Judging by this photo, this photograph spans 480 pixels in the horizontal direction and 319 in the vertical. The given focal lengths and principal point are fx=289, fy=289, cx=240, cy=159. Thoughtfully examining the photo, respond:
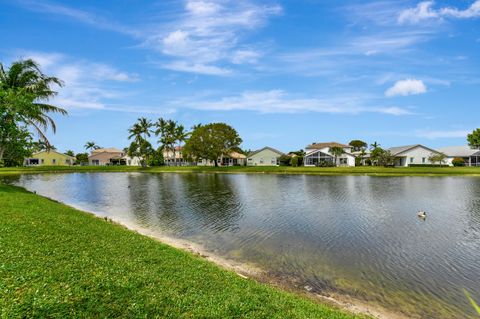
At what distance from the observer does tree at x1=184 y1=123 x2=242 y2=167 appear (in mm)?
82188

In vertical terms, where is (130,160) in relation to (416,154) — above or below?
below

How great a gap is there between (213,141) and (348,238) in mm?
67210

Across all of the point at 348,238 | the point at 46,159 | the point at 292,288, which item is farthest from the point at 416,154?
the point at 46,159

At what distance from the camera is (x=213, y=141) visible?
8175 cm


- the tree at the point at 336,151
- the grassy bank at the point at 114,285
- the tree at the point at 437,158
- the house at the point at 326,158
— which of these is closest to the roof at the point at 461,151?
the tree at the point at 437,158

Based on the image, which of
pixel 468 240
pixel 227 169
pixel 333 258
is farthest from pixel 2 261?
pixel 227 169

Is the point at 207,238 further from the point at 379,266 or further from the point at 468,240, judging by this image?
the point at 468,240

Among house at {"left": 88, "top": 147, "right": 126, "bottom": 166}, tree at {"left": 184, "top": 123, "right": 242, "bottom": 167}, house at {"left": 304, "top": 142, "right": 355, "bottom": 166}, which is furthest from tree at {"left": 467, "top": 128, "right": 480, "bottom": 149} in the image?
house at {"left": 88, "top": 147, "right": 126, "bottom": 166}

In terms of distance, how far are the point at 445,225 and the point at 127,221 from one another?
2207 cm

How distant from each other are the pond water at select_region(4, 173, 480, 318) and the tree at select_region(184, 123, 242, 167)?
5110 centimetres

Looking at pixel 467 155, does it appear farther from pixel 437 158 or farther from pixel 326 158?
pixel 326 158

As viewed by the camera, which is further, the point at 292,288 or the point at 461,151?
the point at 461,151

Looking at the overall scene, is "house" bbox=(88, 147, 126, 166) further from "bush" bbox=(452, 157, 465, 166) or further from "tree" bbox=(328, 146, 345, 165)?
"bush" bbox=(452, 157, 465, 166)

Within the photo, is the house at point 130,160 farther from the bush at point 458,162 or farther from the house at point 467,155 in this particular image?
the house at point 467,155
